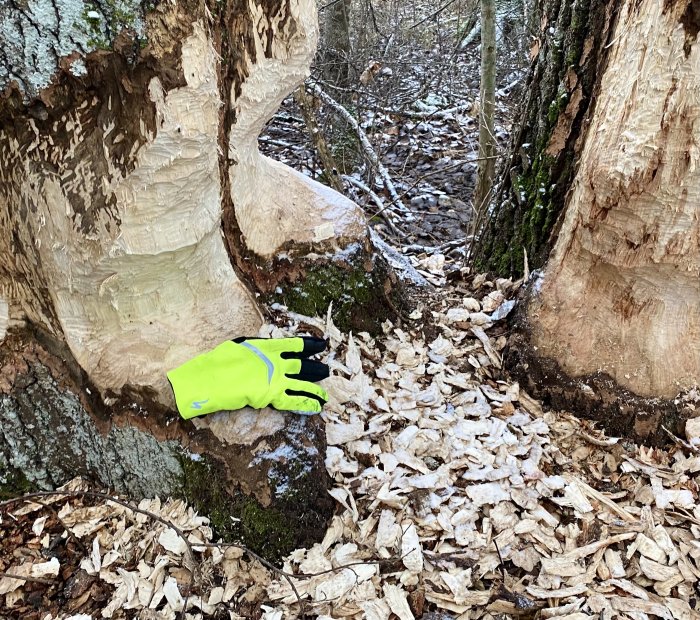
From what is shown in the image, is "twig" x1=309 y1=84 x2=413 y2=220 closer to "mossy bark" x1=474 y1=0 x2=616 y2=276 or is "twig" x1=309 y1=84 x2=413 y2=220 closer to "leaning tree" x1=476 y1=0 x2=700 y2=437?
"mossy bark" x1=474 y1=0 x2=616 y2=276

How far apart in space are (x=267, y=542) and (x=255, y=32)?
1743 millimetres

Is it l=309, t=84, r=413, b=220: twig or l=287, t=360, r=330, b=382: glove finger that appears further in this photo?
l=309, t=84, r=413, b=220: twig

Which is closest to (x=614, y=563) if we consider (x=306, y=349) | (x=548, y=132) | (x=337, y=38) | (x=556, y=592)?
(x=556, y=592)

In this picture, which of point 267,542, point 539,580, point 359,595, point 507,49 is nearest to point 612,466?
point 539,580

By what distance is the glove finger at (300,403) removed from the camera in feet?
6.35

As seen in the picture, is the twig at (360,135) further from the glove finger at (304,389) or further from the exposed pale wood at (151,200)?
the glove finger at (304,389)

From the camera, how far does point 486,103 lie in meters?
4.90

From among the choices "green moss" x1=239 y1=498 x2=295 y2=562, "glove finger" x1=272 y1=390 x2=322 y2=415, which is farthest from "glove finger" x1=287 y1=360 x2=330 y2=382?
"green moss" x1=239 y1=498 x2=295 y2=562

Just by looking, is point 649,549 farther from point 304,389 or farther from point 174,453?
point 174,453

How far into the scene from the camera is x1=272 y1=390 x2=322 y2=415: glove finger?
193cm

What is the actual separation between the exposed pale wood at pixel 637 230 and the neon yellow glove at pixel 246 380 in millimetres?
1045

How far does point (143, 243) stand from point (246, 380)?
55 centimetres

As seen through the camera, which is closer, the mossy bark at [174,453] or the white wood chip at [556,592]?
the white wood chip at [556,592]

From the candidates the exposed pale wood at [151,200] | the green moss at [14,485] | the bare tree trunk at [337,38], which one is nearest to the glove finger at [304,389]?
the exposed pale wood at [151,200]
